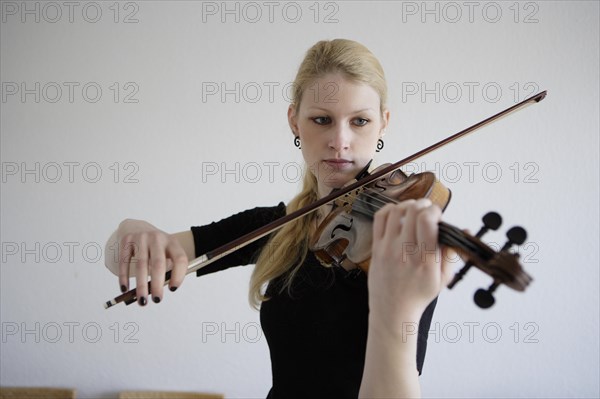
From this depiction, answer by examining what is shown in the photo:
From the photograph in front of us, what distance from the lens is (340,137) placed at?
886 mm

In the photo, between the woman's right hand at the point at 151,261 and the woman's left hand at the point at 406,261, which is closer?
the woman's left hand at the point at 406,261

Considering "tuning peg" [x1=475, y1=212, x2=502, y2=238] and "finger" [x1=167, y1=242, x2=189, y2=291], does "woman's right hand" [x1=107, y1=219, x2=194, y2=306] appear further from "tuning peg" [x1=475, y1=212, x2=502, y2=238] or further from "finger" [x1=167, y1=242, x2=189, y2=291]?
"tuning peg" [x1=475, y1=212, x2=502, y2=238]

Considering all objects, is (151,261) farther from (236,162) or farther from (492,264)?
(236,162)

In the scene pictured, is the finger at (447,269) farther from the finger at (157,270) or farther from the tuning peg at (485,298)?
the finger at (157,270)

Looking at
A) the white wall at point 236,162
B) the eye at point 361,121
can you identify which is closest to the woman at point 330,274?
the eye at point 361,121

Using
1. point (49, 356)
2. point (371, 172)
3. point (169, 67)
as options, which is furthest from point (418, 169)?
point (49, 356)

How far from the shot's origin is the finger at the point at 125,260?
2.41 feet

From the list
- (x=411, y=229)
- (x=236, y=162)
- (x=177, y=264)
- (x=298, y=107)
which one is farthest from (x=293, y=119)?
(x=236, y=162)

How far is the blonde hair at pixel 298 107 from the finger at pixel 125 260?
0.31 metres

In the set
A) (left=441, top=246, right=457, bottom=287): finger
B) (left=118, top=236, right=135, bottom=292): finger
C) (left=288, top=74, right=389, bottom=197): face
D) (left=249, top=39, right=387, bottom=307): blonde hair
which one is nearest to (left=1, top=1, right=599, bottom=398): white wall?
(left=249, top=39, right=387, bottom=307): blonde hair

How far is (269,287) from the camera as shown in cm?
102

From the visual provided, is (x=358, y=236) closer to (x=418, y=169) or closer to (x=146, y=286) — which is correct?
(x=146, y=286)

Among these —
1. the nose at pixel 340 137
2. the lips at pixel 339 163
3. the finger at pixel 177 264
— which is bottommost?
the finger at pixel 177 264

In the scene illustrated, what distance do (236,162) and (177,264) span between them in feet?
3.75
